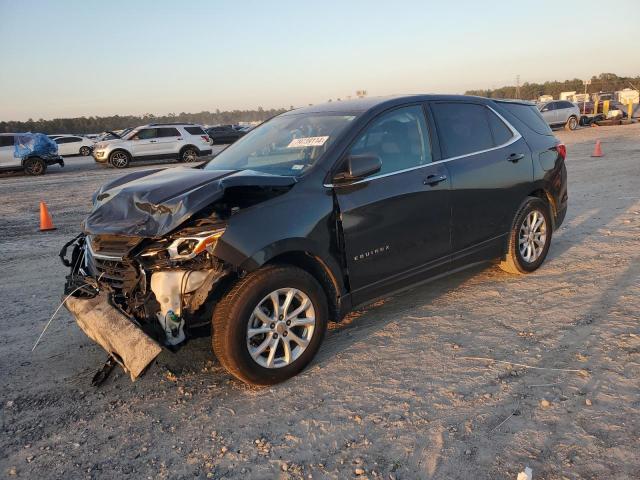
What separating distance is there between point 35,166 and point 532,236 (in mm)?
20188

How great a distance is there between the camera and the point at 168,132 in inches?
861

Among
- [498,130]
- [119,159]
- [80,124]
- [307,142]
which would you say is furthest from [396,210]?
[80,124]

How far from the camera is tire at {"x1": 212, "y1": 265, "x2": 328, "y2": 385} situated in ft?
10.1

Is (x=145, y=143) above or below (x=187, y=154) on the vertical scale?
above

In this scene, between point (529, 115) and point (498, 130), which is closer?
point (498, 130)

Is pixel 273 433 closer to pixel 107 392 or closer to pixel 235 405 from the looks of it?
pixel 235 405

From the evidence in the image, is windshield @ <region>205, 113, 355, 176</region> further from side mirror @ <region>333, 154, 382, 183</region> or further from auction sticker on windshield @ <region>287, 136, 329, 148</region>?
side mirror @ <region>333, 154, 382, 183</region>

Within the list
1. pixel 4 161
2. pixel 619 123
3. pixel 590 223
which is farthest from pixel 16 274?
pixel 619 123

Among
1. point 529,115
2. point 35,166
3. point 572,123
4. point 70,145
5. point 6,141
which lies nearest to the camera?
point 529,115

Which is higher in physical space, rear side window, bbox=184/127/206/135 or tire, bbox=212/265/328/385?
rear side window, bbox=184/127/206/135

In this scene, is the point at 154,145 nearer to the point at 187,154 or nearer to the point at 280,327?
the point at 187,154

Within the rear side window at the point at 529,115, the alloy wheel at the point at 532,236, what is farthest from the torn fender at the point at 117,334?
the rear side window at the point at 529,115

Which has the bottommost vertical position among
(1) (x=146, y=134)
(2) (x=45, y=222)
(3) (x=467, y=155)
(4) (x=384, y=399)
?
(4) (x=384, y=399)

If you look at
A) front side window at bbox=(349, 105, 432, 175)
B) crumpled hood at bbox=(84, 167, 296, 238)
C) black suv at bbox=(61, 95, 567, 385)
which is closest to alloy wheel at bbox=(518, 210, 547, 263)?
black suv at bbox=(61, 95, 567, 385)
